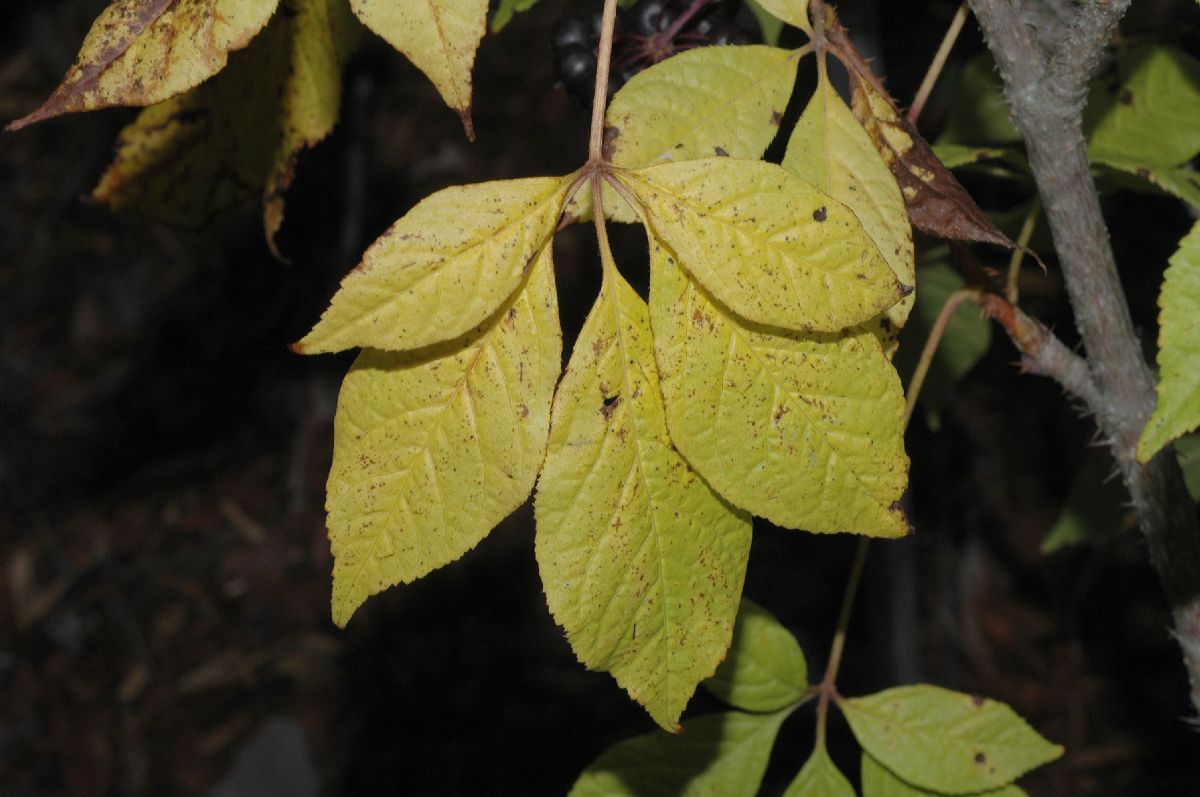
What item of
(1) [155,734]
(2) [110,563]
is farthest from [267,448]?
(1) [155,734]

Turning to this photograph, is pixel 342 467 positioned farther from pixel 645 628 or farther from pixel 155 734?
pixel 155 734

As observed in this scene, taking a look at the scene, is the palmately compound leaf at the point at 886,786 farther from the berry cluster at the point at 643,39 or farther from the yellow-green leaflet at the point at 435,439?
the berry cluster at the point at 643,39

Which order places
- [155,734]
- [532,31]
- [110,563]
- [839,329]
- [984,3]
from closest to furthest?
[839,329]
[984,3]
[155,734]
[110,563]
[532,31]

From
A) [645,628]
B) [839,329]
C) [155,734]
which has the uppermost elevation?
[839,329]

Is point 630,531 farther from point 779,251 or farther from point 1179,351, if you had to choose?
point 1179,351

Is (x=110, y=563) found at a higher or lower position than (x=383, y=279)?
lower

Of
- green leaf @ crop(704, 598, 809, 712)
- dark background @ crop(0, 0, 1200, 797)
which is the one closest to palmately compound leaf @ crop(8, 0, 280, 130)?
green leaf @ crop(704, 598, 809, 712)

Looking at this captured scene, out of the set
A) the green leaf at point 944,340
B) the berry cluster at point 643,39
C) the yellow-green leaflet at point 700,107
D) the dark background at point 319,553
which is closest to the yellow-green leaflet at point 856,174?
the yellow-green leaflet at point 700,107
